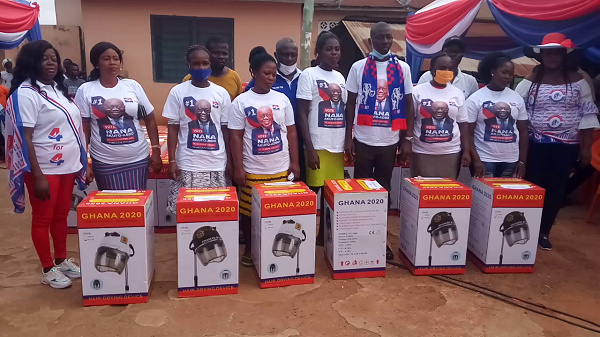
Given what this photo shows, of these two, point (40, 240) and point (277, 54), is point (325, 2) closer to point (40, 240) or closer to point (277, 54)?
point (277, 54)

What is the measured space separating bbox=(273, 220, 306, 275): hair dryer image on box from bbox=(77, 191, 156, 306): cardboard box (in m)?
0.79

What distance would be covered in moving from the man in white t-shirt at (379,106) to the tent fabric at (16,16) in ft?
13.8

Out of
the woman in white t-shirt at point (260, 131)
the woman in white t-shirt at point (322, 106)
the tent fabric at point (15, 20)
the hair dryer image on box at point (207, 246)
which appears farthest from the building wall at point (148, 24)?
the hair dryer image on box at point (207, 246)

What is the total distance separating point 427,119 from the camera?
3492mm

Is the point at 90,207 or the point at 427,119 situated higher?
the point at 427,119

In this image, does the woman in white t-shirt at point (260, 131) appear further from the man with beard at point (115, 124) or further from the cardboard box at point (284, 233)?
the man with beard at point (115, 124)

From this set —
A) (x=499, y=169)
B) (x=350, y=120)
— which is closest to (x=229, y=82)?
(x=350, y=120)

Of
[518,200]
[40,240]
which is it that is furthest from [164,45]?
[518,200]

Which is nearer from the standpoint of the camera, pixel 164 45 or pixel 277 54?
pixel 277 54

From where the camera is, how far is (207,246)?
2.82m

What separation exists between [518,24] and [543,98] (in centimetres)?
114

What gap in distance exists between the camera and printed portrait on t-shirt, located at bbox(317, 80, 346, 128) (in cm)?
338

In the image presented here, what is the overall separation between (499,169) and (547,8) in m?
1.59

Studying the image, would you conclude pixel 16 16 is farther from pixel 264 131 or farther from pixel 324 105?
pixel 324 105
